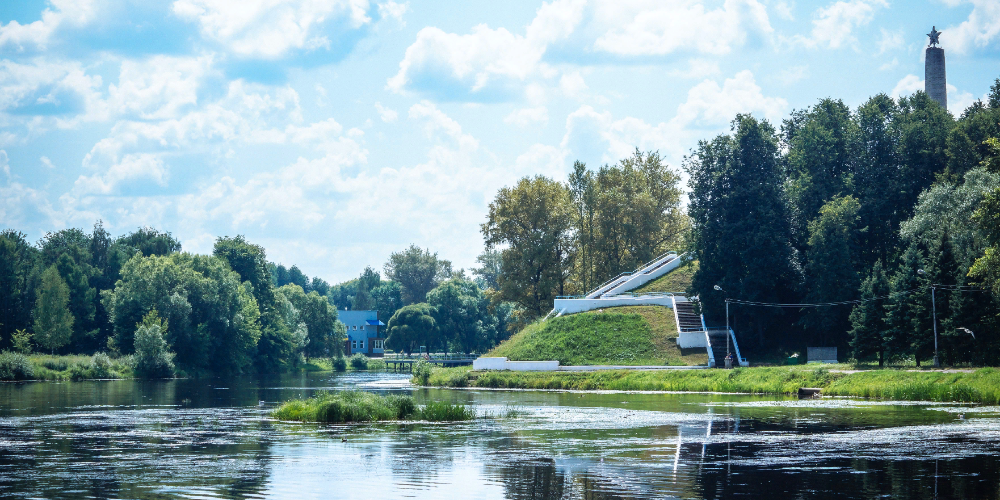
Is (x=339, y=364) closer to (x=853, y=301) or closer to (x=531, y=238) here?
(x=531, y=238)

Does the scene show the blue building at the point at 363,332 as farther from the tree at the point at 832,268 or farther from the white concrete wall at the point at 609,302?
the tree at the point at 832,268

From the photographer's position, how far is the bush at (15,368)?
7138 centimetres

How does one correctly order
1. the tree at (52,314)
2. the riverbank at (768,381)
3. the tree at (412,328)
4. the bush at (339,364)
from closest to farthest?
1. the riverbank at (768,381)
2. the tree at (52,314)
3. the bush at (339,364)
4. the tree at (412,328)

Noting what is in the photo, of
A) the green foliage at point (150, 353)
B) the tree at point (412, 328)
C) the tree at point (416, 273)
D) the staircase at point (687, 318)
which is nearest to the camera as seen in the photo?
the staircase at point (687, 318)

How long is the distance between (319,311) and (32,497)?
108235 mm

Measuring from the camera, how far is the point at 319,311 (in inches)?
4926

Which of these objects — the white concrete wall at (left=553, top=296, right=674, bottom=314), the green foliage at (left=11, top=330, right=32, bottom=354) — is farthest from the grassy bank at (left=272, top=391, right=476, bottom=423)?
the green foliage at (left=11, top=330, right=32, bottom=354)

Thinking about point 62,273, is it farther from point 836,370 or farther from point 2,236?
point 836,370

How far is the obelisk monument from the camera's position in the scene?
92.9m

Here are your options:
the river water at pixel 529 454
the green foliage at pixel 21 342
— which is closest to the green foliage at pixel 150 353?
the green foliage at pixel 21 342

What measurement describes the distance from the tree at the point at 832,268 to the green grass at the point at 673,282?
1482 cm

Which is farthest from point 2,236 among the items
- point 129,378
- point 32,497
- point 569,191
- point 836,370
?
point 32,497

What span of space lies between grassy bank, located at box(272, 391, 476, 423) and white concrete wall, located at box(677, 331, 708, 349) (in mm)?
30558

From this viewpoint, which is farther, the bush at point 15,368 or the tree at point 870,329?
the bush at point 15,368
